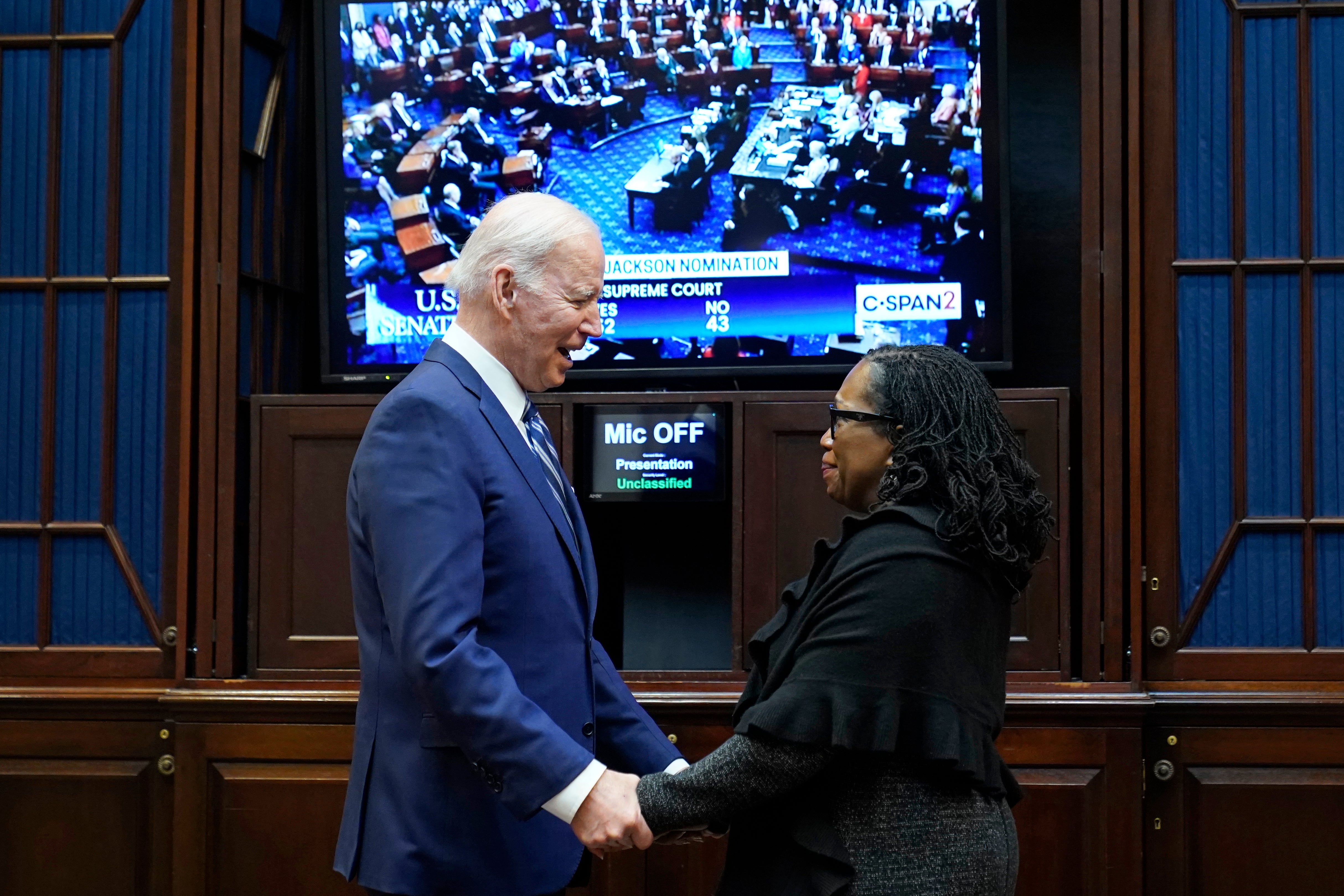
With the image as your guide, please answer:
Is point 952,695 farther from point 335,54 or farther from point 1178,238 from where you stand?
point 335,54

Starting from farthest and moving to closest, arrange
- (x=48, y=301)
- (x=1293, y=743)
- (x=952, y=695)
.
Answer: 1. (x=48, y=301)
2. (x=1293, y=743)
3. (x=952, y=695)

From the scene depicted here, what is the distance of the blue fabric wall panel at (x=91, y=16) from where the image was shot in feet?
11.0

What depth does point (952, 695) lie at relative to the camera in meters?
1.65

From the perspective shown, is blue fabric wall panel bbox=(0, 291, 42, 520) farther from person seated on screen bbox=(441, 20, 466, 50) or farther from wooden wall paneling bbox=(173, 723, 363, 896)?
person seated on screen bbox=(441, 20, 466, 50)

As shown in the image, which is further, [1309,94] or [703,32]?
[703,32]

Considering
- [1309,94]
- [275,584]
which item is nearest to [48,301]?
[275,584]

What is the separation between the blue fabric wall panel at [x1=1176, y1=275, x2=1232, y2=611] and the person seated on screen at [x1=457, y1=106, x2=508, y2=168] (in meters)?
1.77

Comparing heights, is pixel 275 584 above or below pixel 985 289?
below

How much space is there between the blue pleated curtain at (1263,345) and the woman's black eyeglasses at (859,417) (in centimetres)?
162

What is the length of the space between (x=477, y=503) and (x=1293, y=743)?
2.23m

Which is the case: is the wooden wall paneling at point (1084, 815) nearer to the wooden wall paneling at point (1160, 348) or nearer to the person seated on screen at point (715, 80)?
the wooden wall paneling at point (1160, 348)

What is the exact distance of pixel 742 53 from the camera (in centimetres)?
343

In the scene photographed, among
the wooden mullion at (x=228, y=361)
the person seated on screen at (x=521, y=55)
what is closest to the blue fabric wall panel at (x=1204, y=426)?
the person seated on screen at (x=521, y=55)

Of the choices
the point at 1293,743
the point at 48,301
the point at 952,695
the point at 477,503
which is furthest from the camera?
the point at 48,301
